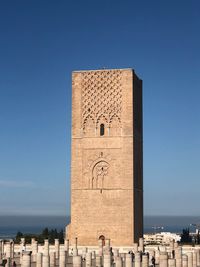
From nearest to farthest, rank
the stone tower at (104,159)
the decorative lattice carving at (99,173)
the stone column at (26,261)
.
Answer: the stone column at (26,261) < the stone tower at (104,159) < the decorative lattice carving at (99,173)

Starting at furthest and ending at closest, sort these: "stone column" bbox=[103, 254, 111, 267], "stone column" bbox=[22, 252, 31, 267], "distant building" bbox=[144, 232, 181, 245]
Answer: "distant building" bbox=[144, 232, 181, 245]
"stone column" bbox=[103, 254, 111, 267]
"stone column" bbox=[22, 252, 31, 267]

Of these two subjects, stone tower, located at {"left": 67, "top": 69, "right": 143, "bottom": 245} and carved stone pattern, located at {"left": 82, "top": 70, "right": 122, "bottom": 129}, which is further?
carved stone pattern, located at {"left": 82, "top": 70, "right": 122, "bottom": 129}

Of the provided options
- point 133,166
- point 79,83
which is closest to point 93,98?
point 79,83

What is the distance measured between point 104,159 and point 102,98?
122 inches

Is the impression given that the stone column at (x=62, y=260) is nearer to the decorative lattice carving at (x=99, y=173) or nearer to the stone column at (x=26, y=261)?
the stone column at (x=26, y=261)

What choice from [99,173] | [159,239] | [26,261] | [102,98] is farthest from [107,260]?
[159,239]

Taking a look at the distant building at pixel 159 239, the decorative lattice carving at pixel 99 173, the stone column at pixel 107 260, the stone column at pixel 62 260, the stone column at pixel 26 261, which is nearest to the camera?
the stone column at pixel 26 261

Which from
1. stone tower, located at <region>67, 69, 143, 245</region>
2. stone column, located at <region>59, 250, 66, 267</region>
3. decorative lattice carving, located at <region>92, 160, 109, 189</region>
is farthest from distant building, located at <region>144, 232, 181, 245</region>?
stone column, located at <region>59, 250, 66, 267</region>

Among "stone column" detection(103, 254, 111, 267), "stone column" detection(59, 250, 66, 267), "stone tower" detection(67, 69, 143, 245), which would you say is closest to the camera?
"stone column" detection(103, 254, 111, 267)

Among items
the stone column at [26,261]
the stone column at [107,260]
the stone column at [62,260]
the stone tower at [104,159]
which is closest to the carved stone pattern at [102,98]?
the stone tower at [104,159]

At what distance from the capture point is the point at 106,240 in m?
31.8

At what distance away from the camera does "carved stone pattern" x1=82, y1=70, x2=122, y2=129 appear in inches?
1303

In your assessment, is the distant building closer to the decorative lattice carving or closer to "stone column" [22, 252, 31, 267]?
the decorative lattice carving

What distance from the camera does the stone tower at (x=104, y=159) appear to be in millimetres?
32281
